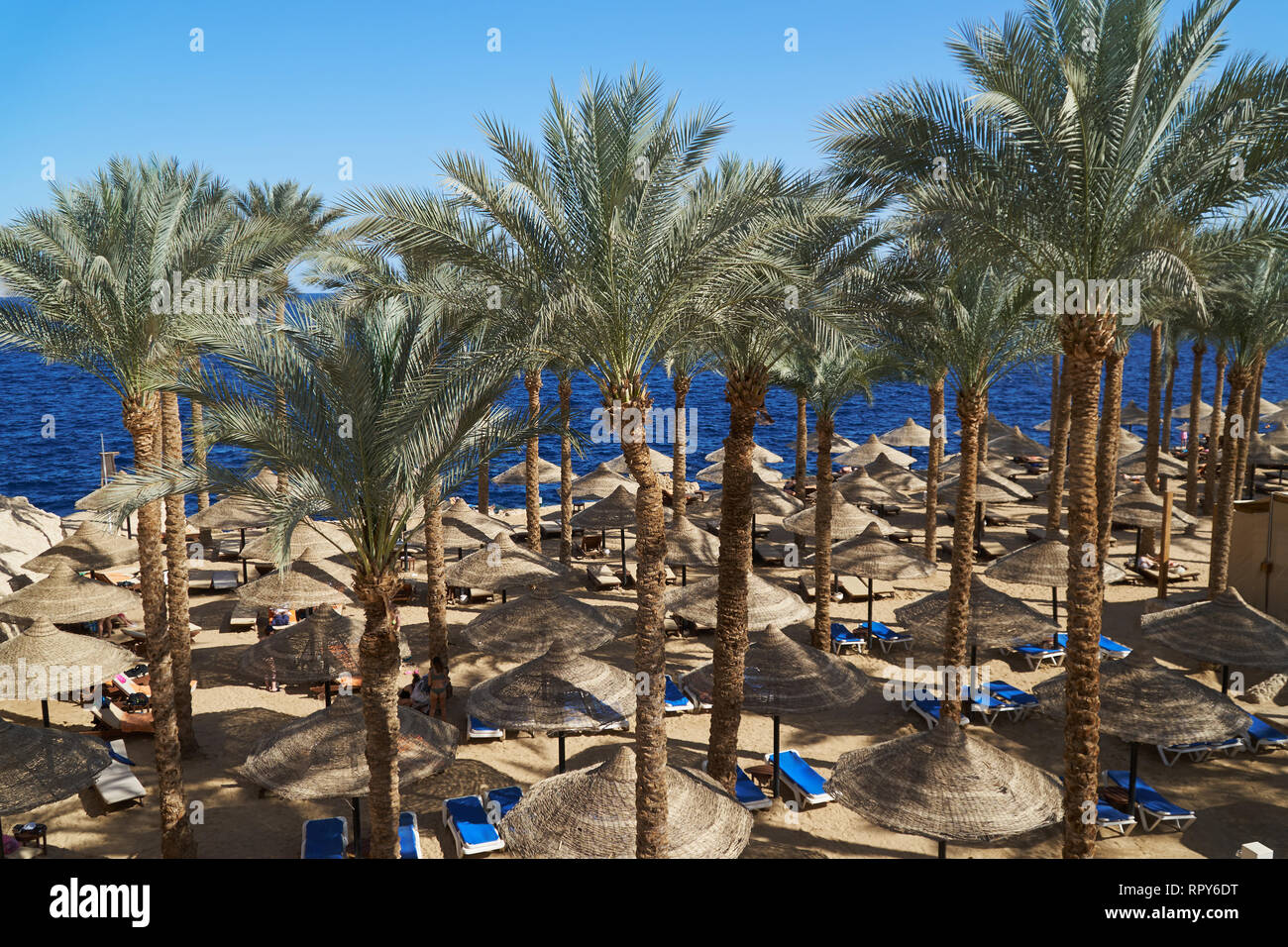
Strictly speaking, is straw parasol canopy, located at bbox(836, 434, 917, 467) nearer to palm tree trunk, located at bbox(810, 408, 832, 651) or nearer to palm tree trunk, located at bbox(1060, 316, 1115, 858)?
palm tree trunk, located at bbox(810, 408, 832, 651)

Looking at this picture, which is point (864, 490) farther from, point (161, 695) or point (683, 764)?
point (161, 695)

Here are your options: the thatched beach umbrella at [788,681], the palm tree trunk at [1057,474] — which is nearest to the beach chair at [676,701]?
the thatched beach umbrella at [788,681]

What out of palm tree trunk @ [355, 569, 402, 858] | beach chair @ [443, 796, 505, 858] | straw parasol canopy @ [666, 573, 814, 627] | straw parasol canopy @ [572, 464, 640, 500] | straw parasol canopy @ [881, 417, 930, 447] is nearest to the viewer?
palm tree trunk @ [355, 569, 402, 858]

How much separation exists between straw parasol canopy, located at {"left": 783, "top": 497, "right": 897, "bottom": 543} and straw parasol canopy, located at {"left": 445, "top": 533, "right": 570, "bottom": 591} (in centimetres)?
736

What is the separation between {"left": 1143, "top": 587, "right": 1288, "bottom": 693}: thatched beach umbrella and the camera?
16125 millimetres

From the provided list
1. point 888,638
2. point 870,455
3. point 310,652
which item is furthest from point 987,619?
point 870,455

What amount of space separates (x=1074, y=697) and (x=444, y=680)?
11785mm

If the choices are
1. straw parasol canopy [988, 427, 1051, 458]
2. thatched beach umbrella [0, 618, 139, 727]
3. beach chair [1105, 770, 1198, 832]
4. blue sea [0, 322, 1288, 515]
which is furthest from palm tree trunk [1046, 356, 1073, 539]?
thatched beach umbrella [0, 618, 139, 727]

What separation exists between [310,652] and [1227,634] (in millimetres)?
16238

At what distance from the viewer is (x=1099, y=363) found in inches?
447

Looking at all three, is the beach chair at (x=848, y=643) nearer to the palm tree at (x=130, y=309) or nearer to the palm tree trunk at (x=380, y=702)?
the palm tree trunk at (x=380, y=702)

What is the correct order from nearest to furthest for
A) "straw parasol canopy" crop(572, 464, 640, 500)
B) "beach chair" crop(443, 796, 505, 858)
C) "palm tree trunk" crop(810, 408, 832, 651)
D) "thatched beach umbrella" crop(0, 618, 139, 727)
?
"beach chair" crop(443, 796, 505, 858)
"thatched beach umbrella" crop(0, 618, 139, 727)
"palm tree trunk" crop(810, 408, 832, 651)
"straw parasol canopy" crop(572, 464, 640, 500)
